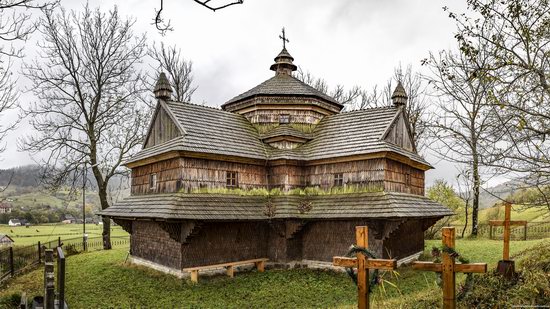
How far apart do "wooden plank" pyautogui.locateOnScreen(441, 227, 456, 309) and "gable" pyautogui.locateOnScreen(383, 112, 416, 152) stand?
946 centimetres

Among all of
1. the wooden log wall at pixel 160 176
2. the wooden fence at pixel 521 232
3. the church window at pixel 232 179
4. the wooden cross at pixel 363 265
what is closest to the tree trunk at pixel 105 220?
the wooden log wall at pixel 160 176

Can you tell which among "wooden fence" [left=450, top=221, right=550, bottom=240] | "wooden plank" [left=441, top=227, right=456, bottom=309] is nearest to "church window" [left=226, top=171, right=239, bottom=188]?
"wooden plank" [left=441, top=227, right=456, bottom=309]

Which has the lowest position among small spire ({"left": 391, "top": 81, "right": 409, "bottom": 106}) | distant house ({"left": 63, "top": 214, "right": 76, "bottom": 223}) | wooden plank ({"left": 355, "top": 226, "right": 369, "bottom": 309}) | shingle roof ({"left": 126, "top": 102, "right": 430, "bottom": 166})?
distant house ({"left": 63, "top": 214, "right": 76, "bottom": 223})

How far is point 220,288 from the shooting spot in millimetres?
13461

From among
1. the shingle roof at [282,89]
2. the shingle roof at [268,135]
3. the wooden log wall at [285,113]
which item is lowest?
the shingle roof at [268,135]

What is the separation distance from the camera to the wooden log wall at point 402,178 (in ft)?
50.0

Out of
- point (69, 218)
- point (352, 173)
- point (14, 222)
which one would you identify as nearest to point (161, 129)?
point (352, 173)

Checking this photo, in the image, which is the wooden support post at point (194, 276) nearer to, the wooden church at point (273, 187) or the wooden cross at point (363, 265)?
the wooden church at point (273, 187)

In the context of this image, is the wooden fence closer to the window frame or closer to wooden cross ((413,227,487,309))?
the window frame

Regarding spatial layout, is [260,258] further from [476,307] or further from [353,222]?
[476,307]

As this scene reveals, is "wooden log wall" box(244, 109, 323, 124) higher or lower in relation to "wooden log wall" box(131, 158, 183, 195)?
higher

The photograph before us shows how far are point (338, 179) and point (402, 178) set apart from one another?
2857 millimetres

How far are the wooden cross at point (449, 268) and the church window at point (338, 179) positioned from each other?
31.3 feet

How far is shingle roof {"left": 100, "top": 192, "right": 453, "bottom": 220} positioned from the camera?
13.8 metres
